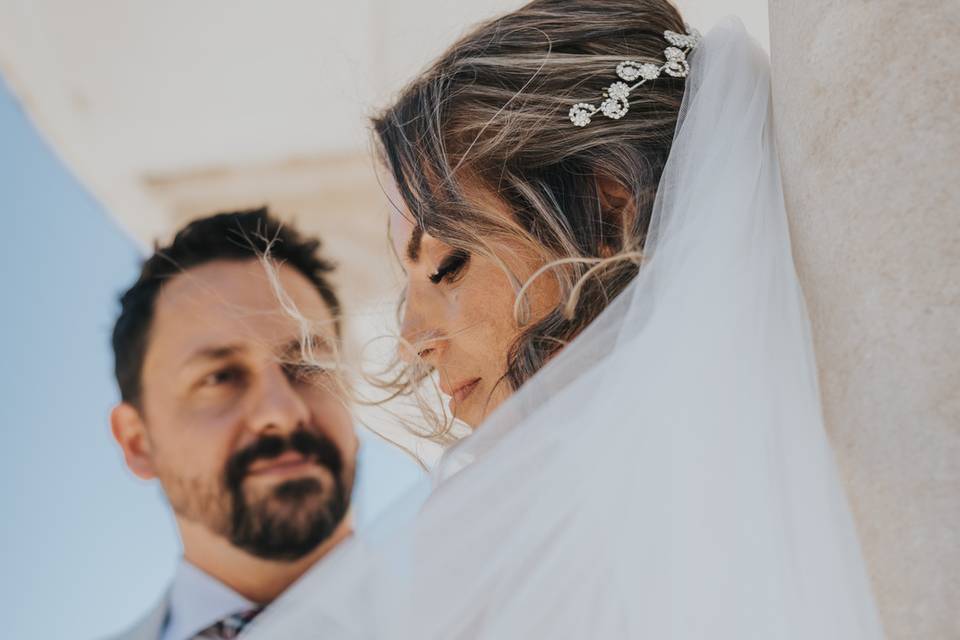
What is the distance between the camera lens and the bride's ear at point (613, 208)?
1324 mm

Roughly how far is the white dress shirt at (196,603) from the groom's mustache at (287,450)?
0.26m

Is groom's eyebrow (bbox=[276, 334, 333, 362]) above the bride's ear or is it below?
below

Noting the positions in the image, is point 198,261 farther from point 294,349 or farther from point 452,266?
point 452,266

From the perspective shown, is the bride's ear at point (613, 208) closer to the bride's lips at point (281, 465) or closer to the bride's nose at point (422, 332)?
the bride's nose at point (422, 332)

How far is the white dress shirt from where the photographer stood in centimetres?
238

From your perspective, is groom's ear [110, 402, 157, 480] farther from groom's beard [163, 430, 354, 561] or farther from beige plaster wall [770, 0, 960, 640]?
beige plaster wall [770, 0, 960, 640]

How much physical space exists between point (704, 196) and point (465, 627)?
54cm

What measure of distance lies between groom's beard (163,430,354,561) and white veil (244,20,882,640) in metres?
1.49

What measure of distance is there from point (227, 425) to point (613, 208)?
1580 millimetres

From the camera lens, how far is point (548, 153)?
4.44ft

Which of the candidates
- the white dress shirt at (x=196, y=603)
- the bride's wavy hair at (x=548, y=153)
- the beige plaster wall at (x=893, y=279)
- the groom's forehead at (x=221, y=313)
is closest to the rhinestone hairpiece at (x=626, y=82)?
the bride's wavy hair at (x=548, y=153)

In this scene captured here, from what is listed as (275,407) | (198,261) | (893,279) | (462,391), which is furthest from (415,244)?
(198,261)

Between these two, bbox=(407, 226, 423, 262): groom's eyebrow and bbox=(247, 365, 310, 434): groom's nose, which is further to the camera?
bbox=(247, 365, 310, 434): groom's nose

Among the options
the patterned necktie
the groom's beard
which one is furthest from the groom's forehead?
the patterned necktie
